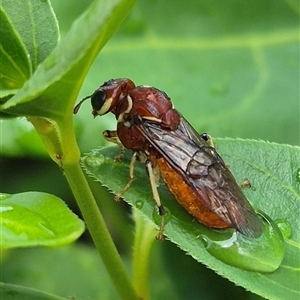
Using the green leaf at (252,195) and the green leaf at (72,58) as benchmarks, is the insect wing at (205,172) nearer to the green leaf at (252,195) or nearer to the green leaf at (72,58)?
the green leaf at (252,195)

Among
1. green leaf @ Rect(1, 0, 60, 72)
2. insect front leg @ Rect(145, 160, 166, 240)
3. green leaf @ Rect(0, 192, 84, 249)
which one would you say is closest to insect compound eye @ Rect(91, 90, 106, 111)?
insect front leg @ Rect(145, 160, 166, 240)

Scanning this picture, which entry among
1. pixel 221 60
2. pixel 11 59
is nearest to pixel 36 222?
pixel 11 59

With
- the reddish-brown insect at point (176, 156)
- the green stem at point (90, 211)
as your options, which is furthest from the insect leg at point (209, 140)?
the green stem at point (90, 211)

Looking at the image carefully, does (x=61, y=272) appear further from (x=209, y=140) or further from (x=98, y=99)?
(x=209, y=140)

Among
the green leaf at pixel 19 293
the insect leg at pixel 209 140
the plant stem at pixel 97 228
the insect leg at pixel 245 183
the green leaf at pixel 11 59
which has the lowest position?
the green leaf at pixel 19 293

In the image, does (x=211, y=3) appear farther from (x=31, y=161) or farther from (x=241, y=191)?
(x=241, y=191)

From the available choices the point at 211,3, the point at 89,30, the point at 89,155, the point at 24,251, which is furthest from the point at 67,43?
the point at 211,3
